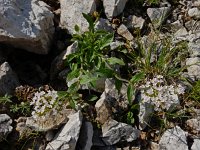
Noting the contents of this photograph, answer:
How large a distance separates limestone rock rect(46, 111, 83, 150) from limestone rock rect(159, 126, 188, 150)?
0.90 meters

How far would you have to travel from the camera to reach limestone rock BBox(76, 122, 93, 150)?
13.8 ft

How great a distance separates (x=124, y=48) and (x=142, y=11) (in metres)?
0.76

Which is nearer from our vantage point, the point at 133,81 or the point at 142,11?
the point at 133,81

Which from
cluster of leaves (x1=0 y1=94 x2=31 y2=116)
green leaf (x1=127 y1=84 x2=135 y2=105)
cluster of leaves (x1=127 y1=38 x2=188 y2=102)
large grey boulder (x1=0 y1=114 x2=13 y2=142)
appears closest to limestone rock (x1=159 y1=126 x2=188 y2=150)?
green leaf (x1=127 y1=84 x2=135 y2=105)

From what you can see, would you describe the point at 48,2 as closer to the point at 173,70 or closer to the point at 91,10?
the point at 91,10

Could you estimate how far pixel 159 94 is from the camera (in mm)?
4344

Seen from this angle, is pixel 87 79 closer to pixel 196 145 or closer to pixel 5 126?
pixel 5 126

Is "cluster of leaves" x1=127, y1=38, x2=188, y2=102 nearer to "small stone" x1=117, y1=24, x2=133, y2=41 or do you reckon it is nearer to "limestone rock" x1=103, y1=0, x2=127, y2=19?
"small stone" x1=117, y1=24, x2=133, y2=41

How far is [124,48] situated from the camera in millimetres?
4984

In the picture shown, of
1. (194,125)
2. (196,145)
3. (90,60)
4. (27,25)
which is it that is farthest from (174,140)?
(27,25)

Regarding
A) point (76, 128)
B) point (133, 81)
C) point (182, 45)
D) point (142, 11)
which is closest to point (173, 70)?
point (182, 45)

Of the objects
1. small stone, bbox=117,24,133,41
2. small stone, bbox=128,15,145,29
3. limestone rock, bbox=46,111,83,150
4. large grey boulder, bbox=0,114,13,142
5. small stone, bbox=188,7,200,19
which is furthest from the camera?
small stone, bbox=188,7,200,19

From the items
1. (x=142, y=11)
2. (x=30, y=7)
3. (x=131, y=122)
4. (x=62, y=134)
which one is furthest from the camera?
(x=142, y=11)

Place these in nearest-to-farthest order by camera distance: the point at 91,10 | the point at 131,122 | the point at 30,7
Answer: the point at 131,122
the point at 30,7
the point at 91,10
